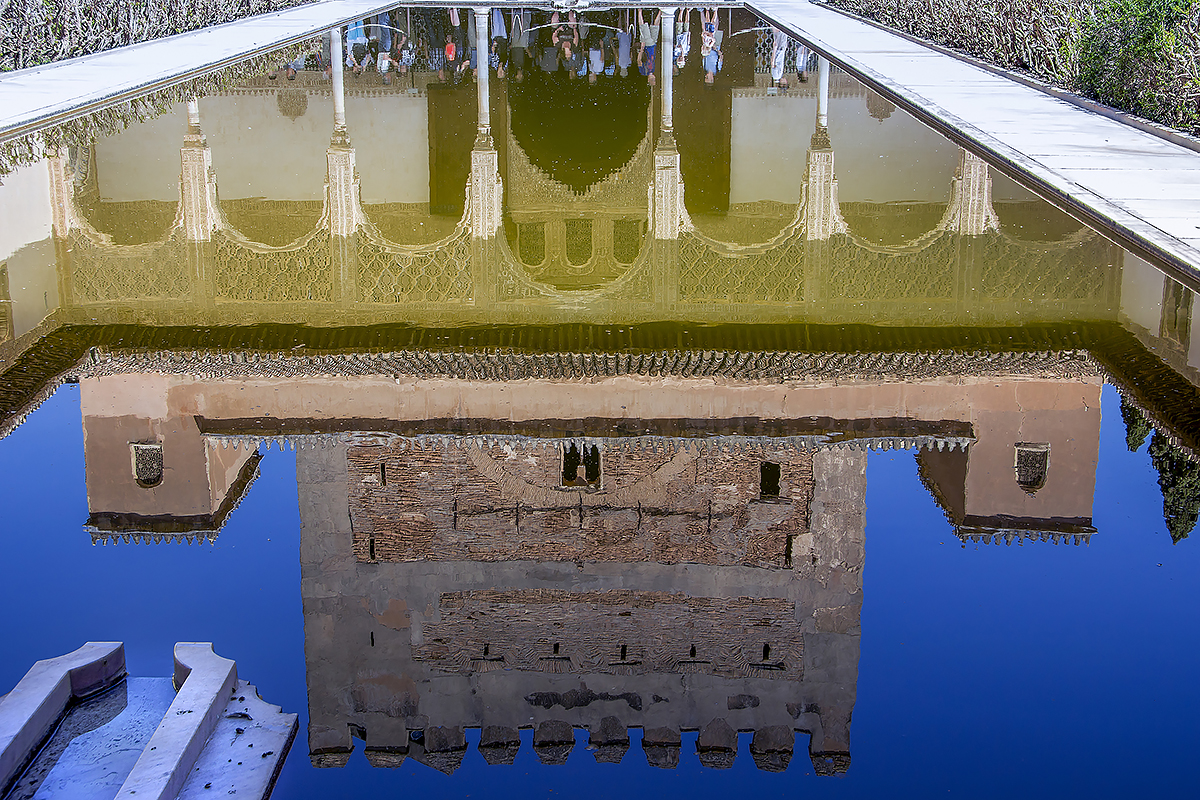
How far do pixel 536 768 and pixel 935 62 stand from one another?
15.6 metres

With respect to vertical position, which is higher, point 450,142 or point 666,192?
point 450,142

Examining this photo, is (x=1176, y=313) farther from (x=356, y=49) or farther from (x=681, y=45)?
(x=681, y=45)

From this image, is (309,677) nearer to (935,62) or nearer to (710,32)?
(935,62)

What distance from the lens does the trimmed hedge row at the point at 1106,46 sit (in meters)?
11.1

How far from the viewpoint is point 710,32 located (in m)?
25.2

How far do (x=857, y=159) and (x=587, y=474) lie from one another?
7612 mm

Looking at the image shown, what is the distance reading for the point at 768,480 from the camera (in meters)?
4.37

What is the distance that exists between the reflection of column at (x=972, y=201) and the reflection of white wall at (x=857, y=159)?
90mm

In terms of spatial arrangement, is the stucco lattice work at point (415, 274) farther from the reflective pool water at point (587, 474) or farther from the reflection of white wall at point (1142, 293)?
the reflection of white wall at point (1142, 293)

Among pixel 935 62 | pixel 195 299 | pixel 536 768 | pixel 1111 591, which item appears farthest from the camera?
pixel 935 62

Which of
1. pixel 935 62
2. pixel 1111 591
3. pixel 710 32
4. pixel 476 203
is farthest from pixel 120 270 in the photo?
pixel 710 32

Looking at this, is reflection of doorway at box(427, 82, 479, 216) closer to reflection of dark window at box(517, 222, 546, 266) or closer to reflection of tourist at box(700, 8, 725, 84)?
reflection of dark window at box(517, 222, 546, 266)

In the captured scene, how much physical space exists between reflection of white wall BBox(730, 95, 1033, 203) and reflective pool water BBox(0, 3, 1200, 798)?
77cm

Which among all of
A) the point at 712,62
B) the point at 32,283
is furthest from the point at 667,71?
the point at 32,283
